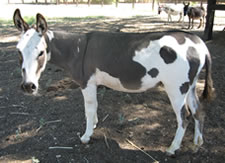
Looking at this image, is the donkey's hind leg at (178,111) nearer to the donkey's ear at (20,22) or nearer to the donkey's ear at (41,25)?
the donkey's ear at (41,25)

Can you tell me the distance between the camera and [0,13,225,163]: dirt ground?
295cm

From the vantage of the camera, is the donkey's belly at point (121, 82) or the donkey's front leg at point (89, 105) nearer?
the donkey's belly at point (121, 82)

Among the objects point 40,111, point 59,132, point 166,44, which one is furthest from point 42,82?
point 166,44

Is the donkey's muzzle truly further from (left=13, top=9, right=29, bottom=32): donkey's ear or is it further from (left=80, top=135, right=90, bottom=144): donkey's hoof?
(left=80, top=135, right=90, bottom=144): donkey's hoof

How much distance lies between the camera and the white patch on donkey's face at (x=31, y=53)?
2.44 metres

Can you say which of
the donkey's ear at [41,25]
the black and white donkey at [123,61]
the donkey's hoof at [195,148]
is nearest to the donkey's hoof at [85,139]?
the black and white donkey at [123,61]

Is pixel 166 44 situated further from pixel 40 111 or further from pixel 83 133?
pixel 40 111

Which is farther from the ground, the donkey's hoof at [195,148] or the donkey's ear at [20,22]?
the donkey's ear at [20,22]

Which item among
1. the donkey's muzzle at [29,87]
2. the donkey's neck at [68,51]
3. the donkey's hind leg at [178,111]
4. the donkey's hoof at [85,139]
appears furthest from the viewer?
the donkey's hoof at [85,139]

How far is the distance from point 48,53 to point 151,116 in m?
2.05

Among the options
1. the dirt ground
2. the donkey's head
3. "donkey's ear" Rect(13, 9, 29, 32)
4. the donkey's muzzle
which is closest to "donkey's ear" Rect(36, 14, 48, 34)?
the donkey's head

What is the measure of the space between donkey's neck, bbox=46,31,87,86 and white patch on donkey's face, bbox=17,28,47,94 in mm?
342

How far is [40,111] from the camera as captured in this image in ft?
13.1

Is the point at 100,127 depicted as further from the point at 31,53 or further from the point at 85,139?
the point at 31,53
